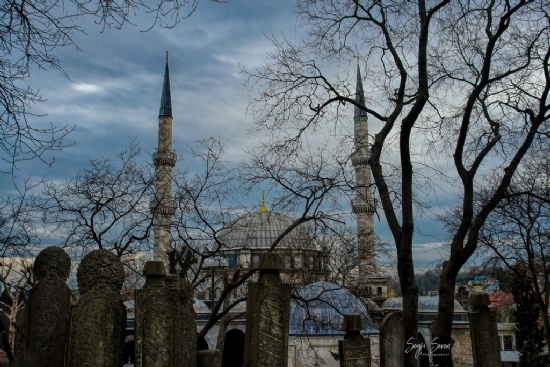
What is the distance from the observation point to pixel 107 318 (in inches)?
248

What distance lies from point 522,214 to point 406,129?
874cm

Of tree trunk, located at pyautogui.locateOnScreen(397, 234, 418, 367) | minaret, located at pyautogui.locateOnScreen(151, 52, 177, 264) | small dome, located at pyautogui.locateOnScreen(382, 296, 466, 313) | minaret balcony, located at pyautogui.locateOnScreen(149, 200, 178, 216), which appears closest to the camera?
tree trunk, located at pyautogui.locateOnScreen(397, 234, 418, 367)

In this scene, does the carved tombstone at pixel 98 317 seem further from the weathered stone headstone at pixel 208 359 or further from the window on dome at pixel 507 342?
the window on dome at pixel 507 342

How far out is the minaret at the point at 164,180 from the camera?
1314 cm

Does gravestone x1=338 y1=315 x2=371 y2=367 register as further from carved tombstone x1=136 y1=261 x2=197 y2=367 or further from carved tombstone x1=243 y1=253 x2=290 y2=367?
carved tombstone x1=136 y1=261 x2=197 y2=367

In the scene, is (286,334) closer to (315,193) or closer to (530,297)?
(315,193)

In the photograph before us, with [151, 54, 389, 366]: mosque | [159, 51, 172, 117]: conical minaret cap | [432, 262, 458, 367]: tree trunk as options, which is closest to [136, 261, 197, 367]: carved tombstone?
[151, 54, 389, 366]: mosque

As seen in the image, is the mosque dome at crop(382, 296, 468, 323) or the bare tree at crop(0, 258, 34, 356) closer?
the bare tree at crop(0, 258, 34, 356)

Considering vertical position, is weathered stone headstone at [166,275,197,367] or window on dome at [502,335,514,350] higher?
weathered stone headstone at [166,275,197,367]

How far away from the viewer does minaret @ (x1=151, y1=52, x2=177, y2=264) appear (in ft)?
43.1

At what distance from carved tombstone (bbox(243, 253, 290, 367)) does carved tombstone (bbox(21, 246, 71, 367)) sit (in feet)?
7.24

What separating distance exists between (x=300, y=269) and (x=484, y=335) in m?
10.5

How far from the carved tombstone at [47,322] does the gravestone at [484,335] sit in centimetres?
625

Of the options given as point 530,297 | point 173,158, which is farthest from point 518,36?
point 173,158
